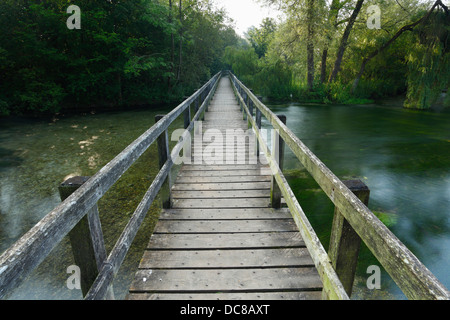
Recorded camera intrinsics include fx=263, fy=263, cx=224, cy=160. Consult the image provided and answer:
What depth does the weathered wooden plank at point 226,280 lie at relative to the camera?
6.95 feet

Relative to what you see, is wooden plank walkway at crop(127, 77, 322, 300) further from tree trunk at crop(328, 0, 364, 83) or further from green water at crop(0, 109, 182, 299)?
tree trunk at crop(328, 0, 364, 83)

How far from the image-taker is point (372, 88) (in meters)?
20.2

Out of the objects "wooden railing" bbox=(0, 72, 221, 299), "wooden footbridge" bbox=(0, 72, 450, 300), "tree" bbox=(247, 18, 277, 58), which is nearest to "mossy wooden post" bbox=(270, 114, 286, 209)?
"wooden footbridge" bbox=(0, 72, 450, 300)

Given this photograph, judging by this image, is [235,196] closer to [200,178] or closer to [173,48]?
[200,178]

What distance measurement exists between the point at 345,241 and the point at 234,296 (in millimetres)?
1006

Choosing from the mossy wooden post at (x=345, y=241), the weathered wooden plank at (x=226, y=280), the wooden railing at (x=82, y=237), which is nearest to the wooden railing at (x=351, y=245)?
the mossy wooden post at (x=345, y=241)

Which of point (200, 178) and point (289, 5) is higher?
point (289, 5)

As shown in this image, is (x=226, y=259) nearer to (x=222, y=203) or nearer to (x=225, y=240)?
(x=225, y=240)

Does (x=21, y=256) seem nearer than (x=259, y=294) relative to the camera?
Yes

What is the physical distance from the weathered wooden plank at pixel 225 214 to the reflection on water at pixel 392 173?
4.94 feet

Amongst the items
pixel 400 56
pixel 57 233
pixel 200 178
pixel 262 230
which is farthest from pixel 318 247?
pixel 400 56

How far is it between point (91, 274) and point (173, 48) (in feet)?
71.5

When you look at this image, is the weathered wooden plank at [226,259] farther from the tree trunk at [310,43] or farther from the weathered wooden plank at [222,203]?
the tree trunk at [310,43]

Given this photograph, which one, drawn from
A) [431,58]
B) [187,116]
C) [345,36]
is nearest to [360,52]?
[345,36]
